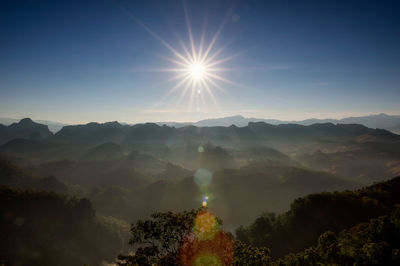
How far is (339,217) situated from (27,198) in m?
130

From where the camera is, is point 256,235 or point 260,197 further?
point 260,197

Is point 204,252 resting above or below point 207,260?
above

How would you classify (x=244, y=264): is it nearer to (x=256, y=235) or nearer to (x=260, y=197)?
(x=256, y=235)

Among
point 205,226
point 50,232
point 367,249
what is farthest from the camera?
point 50,232

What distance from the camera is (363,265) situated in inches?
995

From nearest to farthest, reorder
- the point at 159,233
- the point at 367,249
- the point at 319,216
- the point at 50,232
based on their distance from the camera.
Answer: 1. the point at 367,249
2. the point at 159,233
3. the point at 319,216
4. the point at 50,232

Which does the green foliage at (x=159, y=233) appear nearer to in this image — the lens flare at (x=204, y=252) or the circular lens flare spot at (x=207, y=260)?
the lens flare at (x=204, y=252)

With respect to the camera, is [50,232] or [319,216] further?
[50,232]

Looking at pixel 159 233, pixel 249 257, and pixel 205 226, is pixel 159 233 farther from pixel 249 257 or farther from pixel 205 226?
pixel 249 257

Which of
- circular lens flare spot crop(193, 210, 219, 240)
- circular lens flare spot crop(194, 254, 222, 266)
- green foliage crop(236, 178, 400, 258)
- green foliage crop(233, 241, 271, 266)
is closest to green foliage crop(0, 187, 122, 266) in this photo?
green foliage crop(236, 178, 400, 258)

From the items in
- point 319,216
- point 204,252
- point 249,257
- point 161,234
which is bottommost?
point 319,216

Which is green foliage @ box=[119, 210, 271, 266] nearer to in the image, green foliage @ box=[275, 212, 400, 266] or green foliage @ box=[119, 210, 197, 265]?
green foliage @ box=[119, 210, 197, 265]

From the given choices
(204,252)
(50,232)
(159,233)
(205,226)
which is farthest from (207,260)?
(50,232)

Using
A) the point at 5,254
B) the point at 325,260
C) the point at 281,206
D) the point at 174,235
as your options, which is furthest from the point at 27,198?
the point at 281,206
